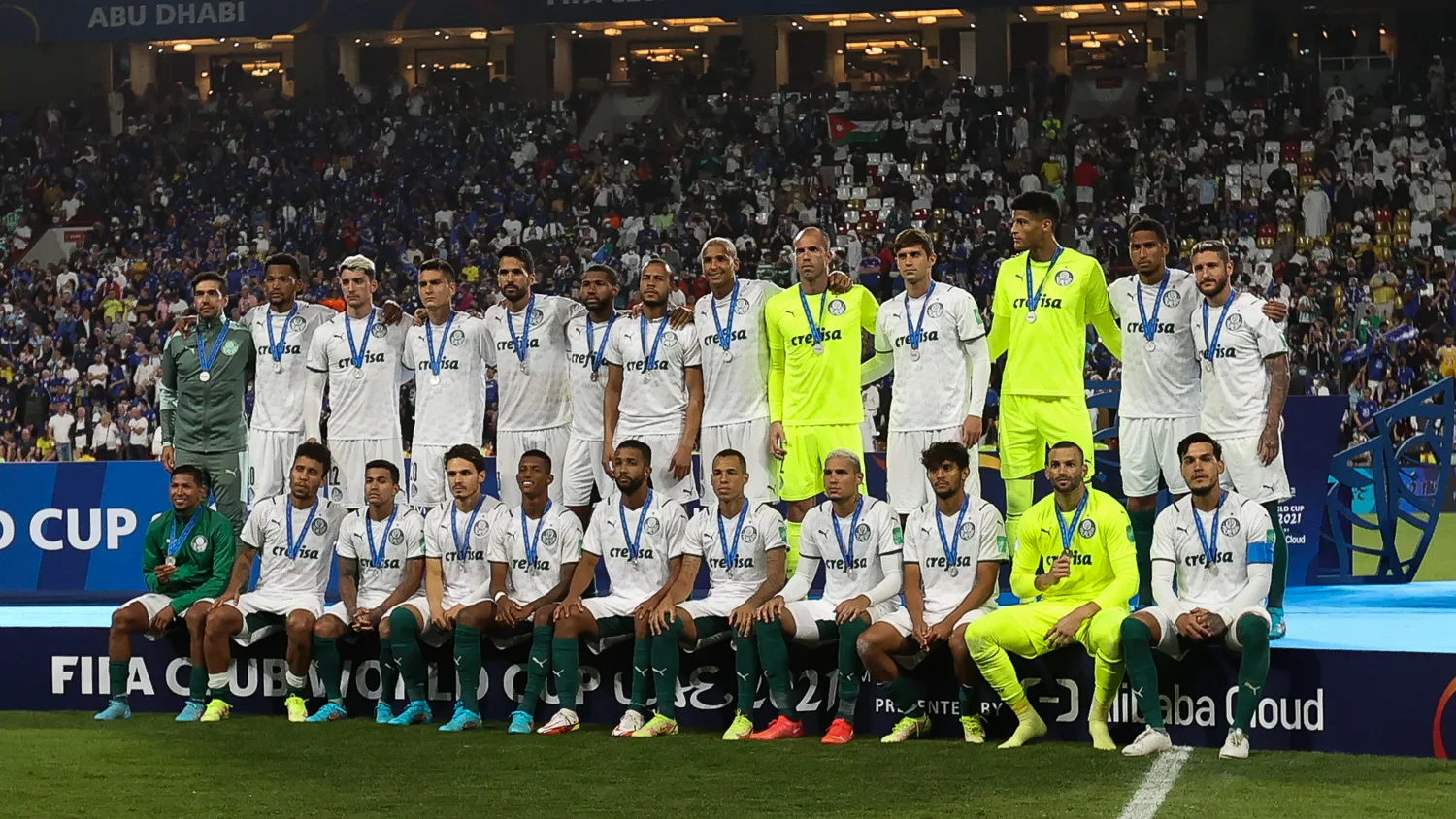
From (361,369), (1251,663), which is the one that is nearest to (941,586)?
(1251,663)

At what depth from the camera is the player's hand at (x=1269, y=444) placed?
7.68 meters

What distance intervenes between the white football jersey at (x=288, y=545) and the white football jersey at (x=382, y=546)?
153 millimetres

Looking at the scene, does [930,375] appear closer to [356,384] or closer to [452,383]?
[452,383]

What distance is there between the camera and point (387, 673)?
8117mm

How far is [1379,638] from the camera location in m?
7.66

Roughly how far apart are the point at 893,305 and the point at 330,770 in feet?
11.0

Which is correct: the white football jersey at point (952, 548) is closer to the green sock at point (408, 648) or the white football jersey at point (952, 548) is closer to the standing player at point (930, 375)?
the standing player at point (930, 375)

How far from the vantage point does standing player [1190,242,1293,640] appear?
7.74m

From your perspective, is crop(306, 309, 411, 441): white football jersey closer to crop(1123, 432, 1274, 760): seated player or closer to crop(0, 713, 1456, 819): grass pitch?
crop(0, 713, 1456, 819): grass pitch

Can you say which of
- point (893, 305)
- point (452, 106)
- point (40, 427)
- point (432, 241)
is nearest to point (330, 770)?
point (893, 305)

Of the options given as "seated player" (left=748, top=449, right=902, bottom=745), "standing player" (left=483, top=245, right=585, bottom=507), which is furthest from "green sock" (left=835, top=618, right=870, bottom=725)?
"standing player" (left=483, top=245, right=585, bottom=507)

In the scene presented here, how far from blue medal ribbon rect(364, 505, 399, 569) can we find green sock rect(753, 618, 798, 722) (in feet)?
6.12

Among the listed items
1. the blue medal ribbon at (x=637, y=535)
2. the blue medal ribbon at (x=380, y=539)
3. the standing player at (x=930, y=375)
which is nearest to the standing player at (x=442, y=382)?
the blue medal ribbon at (x=380, y=539)

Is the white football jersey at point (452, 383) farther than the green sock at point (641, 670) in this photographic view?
Yes
